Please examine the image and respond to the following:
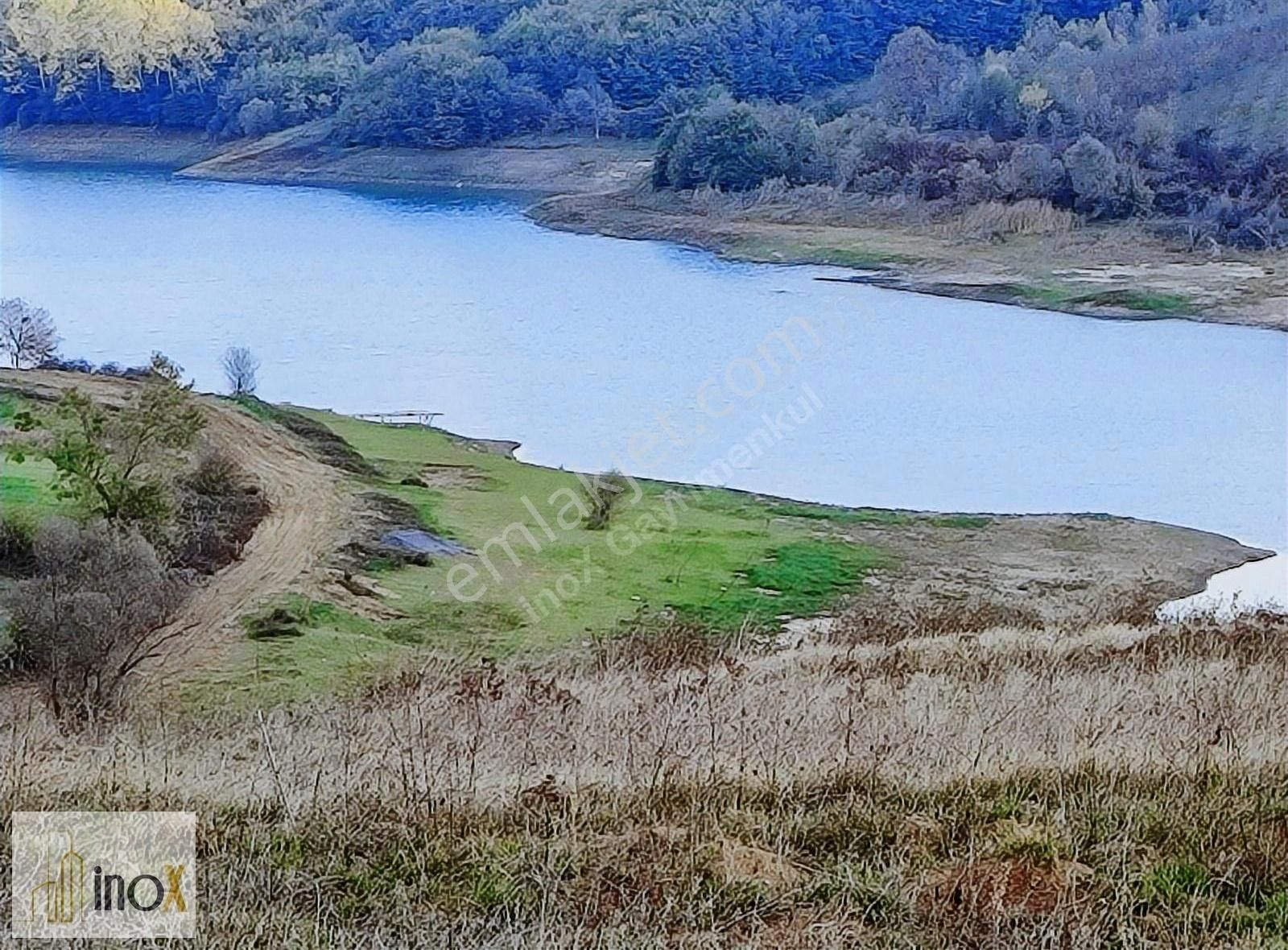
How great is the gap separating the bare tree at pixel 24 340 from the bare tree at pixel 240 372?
2.00m

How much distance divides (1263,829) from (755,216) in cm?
2817

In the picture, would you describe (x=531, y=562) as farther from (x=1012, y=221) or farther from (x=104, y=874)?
(x=1012, y=221)

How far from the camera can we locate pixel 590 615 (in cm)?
1003

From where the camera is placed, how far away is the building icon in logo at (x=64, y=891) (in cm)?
213

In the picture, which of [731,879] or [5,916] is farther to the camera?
[731,879]

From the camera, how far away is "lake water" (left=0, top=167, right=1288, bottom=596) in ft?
50.8

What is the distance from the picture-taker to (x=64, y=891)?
7.27 feet

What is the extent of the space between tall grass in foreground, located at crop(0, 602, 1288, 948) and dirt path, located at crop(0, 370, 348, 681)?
4837 millimetres

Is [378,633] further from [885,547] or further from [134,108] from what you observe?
[134,108]

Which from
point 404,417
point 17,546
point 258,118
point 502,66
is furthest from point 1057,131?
point 17,546

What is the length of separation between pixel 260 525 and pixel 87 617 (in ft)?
17.3

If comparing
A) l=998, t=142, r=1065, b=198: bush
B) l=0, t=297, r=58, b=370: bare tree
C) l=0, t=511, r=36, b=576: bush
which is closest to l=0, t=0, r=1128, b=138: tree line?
l=998, t=142, r=1065, b=198: bush

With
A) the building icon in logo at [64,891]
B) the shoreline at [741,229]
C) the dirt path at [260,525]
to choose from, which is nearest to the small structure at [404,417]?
the dirt path at [260,525]

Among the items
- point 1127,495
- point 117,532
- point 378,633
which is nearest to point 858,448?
point 1127,495
